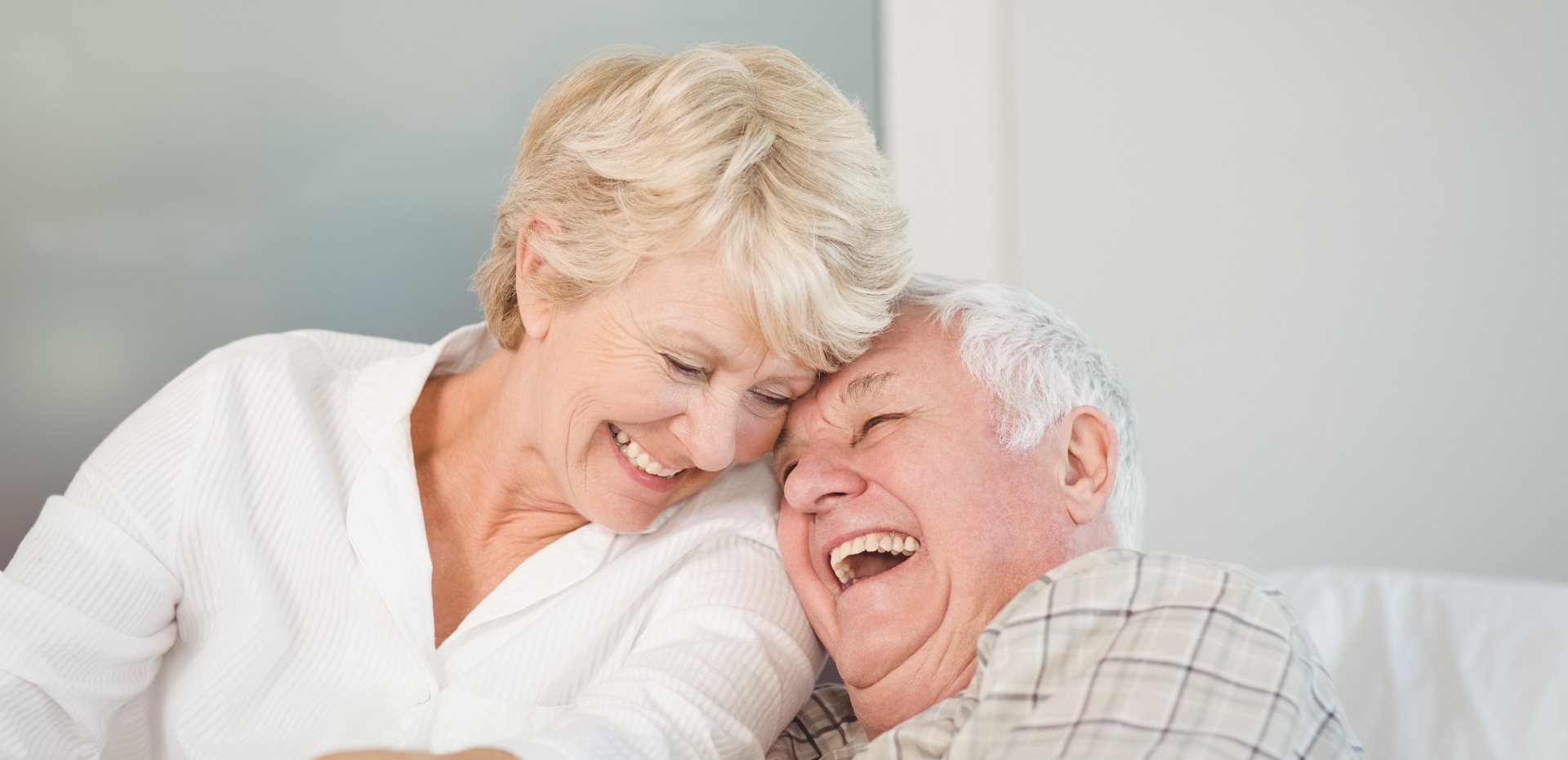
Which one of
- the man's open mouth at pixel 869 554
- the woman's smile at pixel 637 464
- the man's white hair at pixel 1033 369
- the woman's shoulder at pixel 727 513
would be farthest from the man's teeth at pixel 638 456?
the man's white hair at pixel 1033 369

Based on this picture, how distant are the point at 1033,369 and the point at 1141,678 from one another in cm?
Result: 48

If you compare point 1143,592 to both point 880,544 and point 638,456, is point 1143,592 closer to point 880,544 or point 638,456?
point 880,544

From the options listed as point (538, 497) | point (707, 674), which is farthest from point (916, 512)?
point (538, 497)

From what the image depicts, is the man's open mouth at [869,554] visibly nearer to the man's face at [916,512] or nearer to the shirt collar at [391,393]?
the man's face at [916,512]

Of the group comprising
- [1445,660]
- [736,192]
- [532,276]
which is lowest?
[1445,660]

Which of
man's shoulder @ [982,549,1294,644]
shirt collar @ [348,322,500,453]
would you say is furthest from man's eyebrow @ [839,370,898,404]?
shirt collar @ [348,322,500,453]

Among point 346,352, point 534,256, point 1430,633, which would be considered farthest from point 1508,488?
point 346,352

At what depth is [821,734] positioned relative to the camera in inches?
67.2

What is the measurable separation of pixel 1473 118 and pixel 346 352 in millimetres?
2085

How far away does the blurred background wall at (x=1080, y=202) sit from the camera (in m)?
2.04

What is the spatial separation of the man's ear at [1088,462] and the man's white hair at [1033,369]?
17 millimetres

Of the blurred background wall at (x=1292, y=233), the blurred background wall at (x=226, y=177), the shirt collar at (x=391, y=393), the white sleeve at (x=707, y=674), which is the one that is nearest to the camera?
the white sleeve at (x=707, y=674)

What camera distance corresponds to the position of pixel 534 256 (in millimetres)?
1591

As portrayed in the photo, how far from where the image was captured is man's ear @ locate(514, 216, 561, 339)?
1.57m
